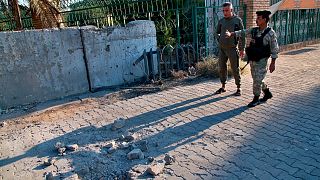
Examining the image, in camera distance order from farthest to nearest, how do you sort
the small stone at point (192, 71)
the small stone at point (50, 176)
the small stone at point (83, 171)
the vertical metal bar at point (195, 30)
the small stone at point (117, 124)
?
the vertical metal bar at point (195, 30) < the small stone at point (192, 71) < the small stone at point (117, 124) < the small stone at point (83, 171) < the small stone at point (50, 176)

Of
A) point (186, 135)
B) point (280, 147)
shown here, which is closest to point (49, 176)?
point (186, 135)

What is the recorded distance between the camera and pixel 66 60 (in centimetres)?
620

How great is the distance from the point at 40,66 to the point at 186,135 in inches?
146

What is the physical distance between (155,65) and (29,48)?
9.68 feet

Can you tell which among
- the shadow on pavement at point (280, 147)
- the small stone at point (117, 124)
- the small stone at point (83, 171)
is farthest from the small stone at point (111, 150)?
the shadow on pavement at point (280, 147)

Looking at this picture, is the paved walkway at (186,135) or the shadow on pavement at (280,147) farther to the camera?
the paved walkway at (186,135)

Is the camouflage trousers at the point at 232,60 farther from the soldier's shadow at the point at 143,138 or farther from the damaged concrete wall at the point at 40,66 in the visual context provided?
the damaged concrete wall at the point at 40,66

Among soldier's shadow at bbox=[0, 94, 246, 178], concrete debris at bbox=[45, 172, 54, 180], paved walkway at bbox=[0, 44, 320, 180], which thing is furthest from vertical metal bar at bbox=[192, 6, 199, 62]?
concrete debris at bbox=[45, 172, 54, 180]

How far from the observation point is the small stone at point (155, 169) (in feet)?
9.97

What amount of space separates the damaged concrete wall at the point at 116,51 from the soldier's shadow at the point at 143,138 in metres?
2.22

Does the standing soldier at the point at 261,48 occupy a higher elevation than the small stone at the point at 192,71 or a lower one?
higher

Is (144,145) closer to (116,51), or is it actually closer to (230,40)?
(230,40)

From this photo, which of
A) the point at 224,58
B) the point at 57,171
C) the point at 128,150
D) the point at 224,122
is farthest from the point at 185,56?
the point at 57,171

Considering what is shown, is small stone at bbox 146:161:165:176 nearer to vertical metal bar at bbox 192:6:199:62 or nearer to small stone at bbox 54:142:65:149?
small stone at bbox 54:142:65:149
